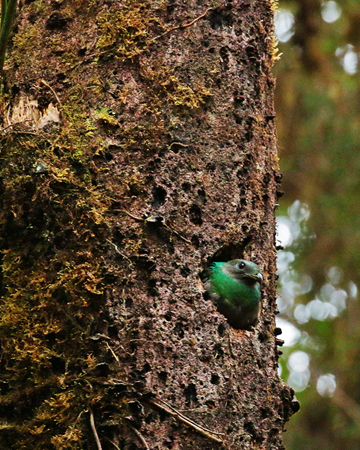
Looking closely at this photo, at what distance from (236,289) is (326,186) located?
4769mm

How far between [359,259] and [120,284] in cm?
515

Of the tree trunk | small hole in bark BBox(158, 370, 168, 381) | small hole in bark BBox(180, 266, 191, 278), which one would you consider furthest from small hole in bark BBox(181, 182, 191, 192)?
small hole in bark BBox(158, 370, 168, 381)

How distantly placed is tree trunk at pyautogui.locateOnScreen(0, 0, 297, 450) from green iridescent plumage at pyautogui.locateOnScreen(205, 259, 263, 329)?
8 cm

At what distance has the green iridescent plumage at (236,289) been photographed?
10.3 ft

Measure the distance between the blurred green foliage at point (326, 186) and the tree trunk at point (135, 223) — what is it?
11.9 ft

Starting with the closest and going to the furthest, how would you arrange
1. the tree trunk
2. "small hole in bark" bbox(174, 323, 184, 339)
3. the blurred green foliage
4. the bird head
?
the tree trunk
"small hole in bark" bbox(174, 323, 184, 339)
the bird head
the blurred green foliage

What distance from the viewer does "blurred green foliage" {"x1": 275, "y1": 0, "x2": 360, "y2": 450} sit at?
7.02m

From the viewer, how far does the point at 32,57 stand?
3.35 m

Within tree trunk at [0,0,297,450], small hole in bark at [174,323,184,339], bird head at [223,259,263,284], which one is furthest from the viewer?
bird head at [223,259,263,284]

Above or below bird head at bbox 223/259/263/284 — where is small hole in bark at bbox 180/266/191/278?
below

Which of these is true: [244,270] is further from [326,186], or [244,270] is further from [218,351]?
[326,186]

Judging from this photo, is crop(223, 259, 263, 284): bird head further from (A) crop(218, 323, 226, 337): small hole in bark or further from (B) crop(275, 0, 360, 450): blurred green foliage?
(B) crop(275, 0, 360, 450): blurred green foliage

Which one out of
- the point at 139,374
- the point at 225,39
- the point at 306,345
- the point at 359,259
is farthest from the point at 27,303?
the point at 306,345

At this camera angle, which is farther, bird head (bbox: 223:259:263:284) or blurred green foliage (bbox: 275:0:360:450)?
blurred green foliage (bbox: 275:0:360:450)
